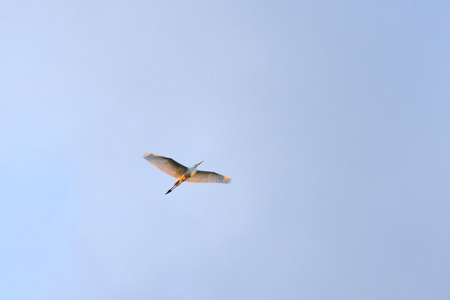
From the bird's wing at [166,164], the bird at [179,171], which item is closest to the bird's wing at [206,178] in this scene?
the bird at [179,171]

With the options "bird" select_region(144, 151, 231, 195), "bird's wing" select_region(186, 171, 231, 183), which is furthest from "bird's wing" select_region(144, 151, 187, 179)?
"bird's wing" select_region(186, 171, 231, 183)

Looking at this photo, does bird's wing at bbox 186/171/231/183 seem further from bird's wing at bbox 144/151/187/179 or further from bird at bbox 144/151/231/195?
bird's wing at bbox 144/151/187/179

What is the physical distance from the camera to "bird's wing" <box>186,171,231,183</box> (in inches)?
2239

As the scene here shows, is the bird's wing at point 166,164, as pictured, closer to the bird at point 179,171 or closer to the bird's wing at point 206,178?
the bird at point 179,171

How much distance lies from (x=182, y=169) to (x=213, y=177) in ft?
14.3

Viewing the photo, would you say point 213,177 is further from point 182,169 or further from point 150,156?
point 150,156

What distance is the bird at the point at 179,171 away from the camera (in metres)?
54.4

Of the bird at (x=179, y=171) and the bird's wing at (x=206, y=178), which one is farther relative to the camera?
the bird's wing at (x=206, y=178)

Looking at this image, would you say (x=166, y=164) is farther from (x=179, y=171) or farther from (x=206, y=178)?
(x=206, y=178)

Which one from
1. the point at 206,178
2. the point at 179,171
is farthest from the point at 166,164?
the point at 206,178

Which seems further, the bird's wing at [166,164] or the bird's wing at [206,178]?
the bird's wing at [206,178]

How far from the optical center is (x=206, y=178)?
57.9 m

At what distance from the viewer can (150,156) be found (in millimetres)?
54219

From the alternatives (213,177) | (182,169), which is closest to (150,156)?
(182,169)
